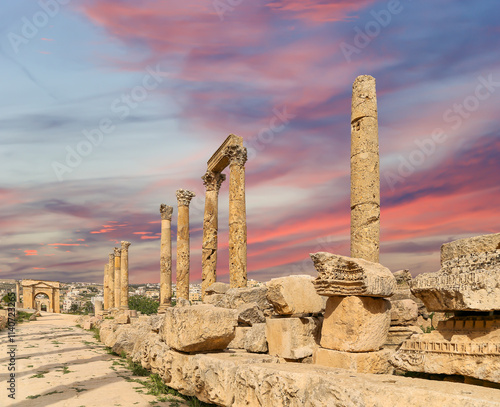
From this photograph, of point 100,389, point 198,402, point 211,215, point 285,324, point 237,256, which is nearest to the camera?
point 198,402

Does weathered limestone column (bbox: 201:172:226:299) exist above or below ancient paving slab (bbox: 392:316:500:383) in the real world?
above

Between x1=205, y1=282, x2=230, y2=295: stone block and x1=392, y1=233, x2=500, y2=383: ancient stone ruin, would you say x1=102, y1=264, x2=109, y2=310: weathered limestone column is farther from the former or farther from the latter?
x1=392, y1=233, x2=500, y2=383: ancient stone ruin

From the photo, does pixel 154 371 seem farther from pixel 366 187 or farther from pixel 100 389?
pixel 366 187

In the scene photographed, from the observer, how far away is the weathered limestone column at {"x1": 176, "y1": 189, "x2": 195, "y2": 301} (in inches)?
974

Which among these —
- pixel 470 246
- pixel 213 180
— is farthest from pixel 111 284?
pixel 470 246

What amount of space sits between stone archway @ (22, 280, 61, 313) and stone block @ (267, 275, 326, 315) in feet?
202

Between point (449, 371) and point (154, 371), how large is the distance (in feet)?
20.2

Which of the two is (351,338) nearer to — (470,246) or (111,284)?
(470,246)

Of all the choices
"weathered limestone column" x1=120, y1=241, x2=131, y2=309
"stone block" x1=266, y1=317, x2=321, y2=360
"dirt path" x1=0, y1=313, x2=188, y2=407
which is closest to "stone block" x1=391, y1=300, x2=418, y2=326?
"stone block" x1=266, y1=317, x2=321, y2=360

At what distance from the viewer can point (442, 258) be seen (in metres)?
5.79

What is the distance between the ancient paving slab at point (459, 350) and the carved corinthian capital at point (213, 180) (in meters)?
19.2

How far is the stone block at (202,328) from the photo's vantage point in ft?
23.5

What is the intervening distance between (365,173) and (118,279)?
3585 centimetres

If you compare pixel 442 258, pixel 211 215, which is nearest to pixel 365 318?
pixel 442 258
